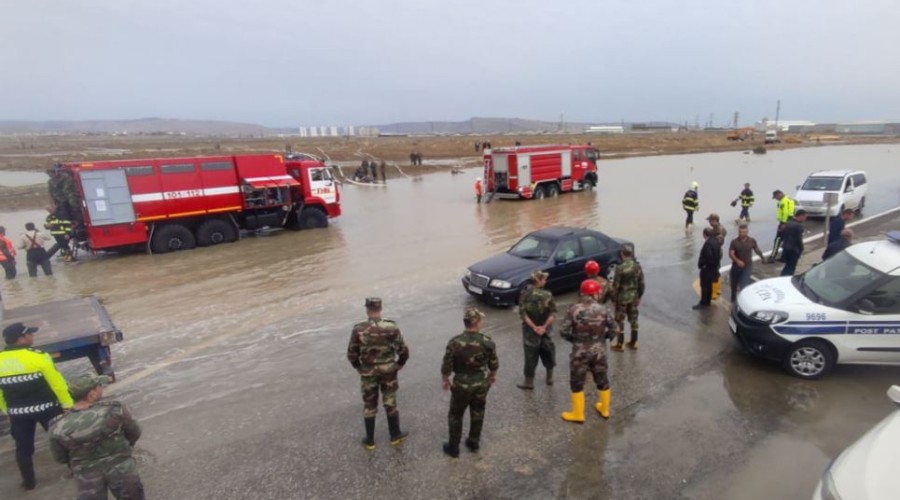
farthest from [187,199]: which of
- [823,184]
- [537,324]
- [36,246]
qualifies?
[823,184]

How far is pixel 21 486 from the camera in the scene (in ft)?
15.7

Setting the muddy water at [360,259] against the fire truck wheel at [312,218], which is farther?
the fire truck wheel at [312,218]

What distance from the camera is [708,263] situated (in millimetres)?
8586

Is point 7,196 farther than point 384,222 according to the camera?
Yes

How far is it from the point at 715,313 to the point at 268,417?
737cm

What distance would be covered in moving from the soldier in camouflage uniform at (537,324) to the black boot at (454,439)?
161 cm

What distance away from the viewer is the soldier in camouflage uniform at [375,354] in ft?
16.1

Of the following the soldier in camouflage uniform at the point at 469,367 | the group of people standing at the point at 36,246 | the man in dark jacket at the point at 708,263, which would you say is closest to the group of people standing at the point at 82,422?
the soldier in camouflage uniform at the point at 469,367

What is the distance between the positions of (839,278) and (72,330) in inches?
393

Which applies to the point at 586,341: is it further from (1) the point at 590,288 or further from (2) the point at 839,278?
(2) the point at 839,278

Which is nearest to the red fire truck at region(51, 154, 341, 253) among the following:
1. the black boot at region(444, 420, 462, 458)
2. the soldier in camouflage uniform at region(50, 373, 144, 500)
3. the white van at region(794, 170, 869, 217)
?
the soldier in camouflage uniform at region(50, 373, 144, 500)

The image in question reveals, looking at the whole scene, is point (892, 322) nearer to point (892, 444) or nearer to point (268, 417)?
point (892, 444)

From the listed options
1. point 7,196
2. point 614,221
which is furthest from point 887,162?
point 7,196

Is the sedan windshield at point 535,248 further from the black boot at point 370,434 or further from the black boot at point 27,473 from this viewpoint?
the black boot at point 27,473
